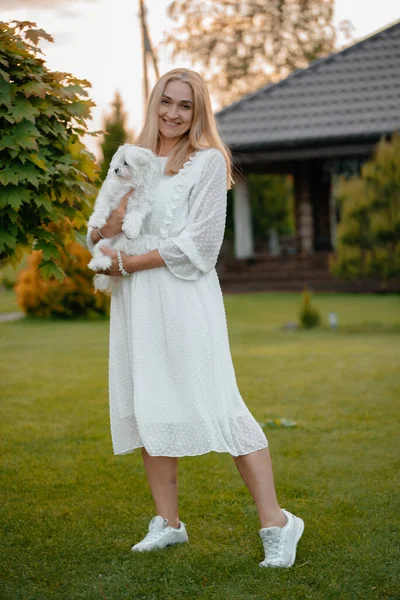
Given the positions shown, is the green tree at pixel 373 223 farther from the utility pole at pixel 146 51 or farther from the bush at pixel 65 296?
the utility pole at pixel 146 51

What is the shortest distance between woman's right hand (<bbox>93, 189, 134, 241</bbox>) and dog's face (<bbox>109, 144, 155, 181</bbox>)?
0.28 ft

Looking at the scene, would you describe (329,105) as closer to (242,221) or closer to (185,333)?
(242,221)

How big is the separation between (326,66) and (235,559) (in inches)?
683

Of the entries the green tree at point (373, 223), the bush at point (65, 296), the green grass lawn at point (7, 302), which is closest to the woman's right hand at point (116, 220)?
the green tree at point (373, 223)

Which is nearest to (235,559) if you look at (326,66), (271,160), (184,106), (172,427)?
(172,427)

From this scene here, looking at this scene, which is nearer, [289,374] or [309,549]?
[309,549]

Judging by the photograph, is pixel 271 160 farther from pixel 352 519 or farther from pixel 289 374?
pixel 352 519

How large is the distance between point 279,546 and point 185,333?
3.01 ft

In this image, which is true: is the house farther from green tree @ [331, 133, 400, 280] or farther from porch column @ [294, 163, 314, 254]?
green tree @ [331, 133, 400, 280]

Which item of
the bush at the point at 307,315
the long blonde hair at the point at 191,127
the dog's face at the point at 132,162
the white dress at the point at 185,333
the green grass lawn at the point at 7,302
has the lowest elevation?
the green grass lawn at the point at 7,302

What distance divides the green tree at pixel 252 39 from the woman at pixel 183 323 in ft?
97.6

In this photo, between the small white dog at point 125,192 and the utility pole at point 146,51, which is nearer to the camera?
the small white dog at point 125,192

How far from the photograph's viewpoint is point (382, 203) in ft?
40.9

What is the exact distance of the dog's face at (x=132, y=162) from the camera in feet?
10.6
